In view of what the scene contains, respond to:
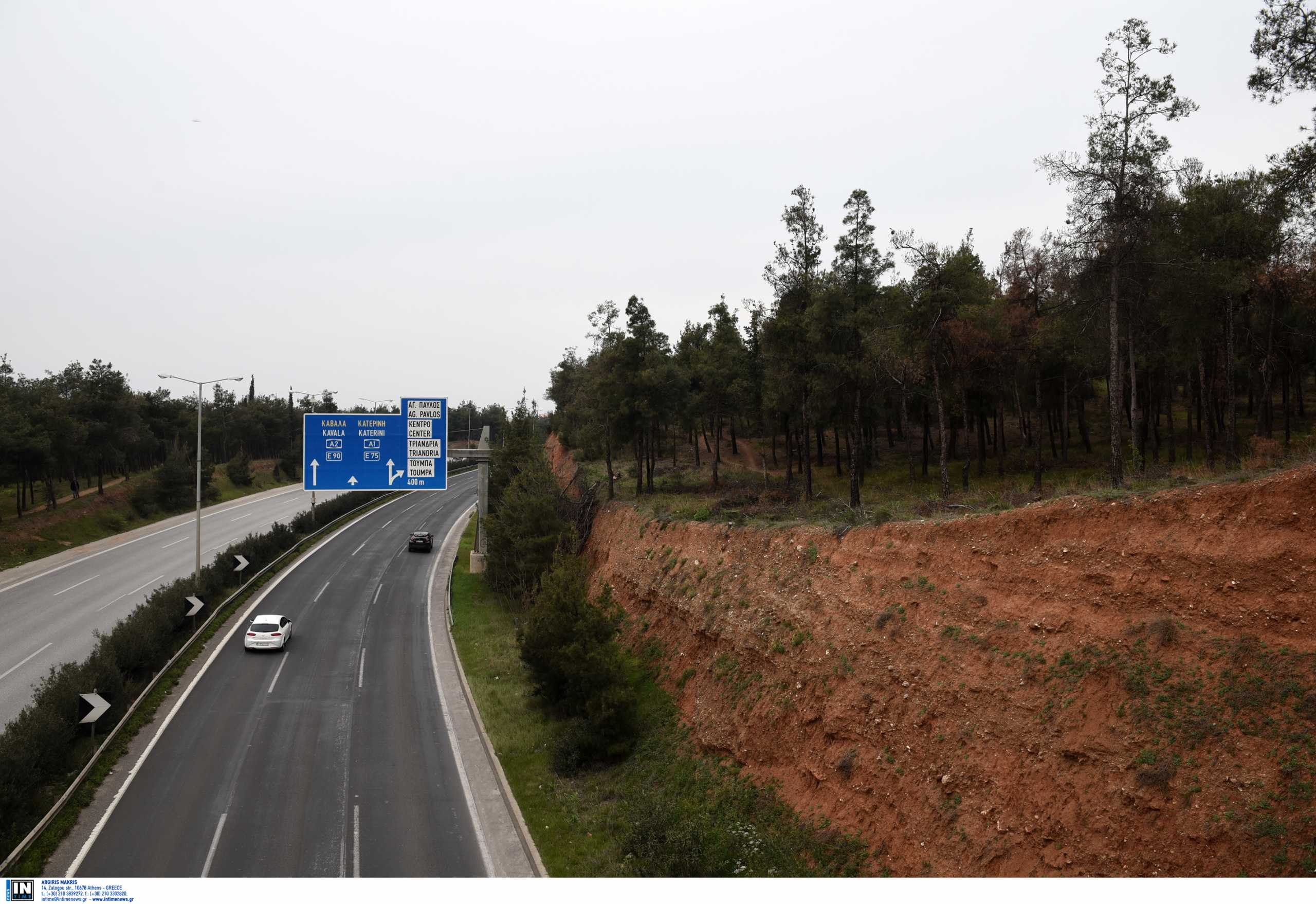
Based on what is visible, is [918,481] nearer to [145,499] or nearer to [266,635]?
[266,635]

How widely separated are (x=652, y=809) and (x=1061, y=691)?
32.9ft

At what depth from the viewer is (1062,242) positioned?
22547 millimetres

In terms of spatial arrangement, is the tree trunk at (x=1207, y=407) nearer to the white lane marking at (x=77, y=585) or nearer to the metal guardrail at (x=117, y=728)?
the metal guardrail at (x=117, y=728)

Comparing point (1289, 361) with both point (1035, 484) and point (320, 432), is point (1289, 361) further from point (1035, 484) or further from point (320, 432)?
point (320, 432)

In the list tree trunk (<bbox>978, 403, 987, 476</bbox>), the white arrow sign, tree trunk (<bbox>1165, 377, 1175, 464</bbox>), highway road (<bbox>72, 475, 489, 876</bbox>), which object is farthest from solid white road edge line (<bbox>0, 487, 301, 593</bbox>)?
tree trunk (<bbox>1165, 377, 1175, 464</bbox>)

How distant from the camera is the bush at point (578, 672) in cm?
2277

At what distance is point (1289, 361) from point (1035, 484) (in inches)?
827

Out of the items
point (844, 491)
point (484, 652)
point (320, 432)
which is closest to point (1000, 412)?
point (844, 491)

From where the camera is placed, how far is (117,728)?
22.4 metres

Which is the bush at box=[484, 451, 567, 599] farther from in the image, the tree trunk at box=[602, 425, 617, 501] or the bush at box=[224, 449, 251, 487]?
the bush at box=[224, 449, 251, 487]

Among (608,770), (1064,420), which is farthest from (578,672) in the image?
(1064,420)

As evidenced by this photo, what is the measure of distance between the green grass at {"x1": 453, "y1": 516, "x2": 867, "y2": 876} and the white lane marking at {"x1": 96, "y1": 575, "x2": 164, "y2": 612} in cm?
2256

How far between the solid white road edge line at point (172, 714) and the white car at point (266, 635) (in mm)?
1345

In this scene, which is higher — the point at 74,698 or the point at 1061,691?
the point at 1061,691
